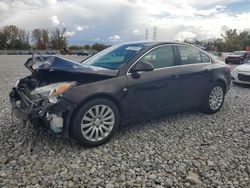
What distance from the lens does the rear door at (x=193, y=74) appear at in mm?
4535

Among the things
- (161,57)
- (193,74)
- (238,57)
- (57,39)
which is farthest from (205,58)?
(57,39)

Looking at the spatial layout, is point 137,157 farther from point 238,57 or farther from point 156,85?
point 238,57

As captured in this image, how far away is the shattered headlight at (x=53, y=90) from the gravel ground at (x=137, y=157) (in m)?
0.74

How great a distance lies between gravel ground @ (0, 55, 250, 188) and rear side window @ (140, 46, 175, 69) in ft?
3.54

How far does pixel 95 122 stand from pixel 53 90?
0.72 m

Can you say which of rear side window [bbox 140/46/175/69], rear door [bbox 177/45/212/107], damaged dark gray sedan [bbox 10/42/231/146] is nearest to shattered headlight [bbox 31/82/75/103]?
damaged dark gray sedan [bbox 10/42/231/146]

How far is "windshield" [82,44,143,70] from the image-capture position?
3954 millimetres

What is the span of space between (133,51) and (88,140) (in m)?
1.63

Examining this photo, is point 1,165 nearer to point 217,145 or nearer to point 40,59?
point 40,59

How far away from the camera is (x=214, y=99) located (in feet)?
17.0

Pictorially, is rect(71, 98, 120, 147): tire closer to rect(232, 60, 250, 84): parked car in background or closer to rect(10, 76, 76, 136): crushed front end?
rect(10, 76, 76, 136): crushed front end

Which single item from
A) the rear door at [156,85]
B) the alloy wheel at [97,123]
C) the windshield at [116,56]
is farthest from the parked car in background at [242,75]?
the alloy wheel at [97,123]

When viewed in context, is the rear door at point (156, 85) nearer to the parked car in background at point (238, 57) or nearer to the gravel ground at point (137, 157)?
the gravel ground at point (137, 157)

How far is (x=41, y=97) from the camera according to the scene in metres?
3.37
